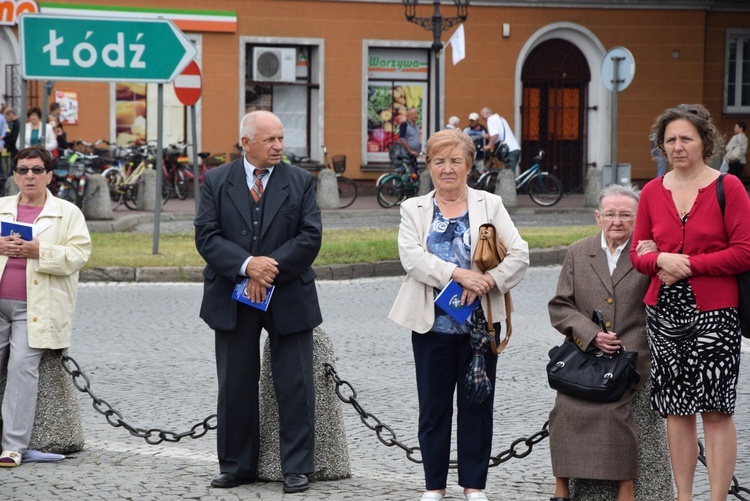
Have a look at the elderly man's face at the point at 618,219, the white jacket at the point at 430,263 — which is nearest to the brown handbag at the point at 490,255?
the white jacket at the point at 430,263

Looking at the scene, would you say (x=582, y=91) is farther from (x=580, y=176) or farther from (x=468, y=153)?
(x=468, y=153)

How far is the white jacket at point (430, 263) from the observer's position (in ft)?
18.4

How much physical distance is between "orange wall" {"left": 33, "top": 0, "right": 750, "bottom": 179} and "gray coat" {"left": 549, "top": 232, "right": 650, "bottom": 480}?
23.5 m

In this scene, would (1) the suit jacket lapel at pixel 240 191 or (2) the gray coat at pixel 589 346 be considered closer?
(2) the gray coat at pixel 589 346

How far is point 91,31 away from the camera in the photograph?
14102 mm

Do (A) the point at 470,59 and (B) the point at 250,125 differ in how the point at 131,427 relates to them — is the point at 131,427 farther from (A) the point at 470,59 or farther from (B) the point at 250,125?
(A) the point at 470,59

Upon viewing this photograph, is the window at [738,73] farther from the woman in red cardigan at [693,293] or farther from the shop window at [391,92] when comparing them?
the woman in red cardigan at [693,293]

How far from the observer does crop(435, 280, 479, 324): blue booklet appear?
5578 millimetres

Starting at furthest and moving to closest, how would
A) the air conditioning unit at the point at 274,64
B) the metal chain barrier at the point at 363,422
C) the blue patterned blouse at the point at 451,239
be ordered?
the air conditioning unit at the point at 274,64 → the metal chain barrier at the point at 363,422 → the blue patterned blouse at the point at 451,239

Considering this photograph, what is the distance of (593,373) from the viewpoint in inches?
213

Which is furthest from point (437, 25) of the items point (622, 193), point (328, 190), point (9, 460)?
point (622, 193)

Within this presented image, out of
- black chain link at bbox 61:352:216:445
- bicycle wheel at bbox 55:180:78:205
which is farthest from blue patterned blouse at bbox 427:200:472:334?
bicycle wheel at bbox 55:180:78:205

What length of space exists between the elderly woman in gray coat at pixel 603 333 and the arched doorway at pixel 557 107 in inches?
986

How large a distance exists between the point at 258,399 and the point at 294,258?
768mm
